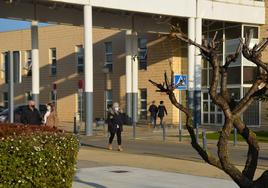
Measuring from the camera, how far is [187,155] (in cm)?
1895

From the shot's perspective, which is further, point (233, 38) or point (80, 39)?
point (80, 39)

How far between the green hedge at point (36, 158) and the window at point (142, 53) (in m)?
35.6

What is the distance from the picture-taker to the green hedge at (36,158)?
7.07m

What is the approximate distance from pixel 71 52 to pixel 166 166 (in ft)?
121

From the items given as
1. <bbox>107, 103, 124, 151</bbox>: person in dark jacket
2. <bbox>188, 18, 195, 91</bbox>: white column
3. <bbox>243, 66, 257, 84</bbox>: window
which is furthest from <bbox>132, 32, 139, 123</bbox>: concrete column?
<bbox>107, 103, 124, 151</bbox>: person in dark jacket

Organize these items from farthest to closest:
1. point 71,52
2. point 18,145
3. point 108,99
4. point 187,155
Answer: point 71,52 → point 108,99 → point 187,155 → point 18,145

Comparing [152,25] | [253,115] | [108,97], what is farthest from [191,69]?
[108,97]

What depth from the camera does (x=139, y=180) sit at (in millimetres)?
12141

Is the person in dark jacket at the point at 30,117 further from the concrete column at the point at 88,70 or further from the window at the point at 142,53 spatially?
the window at the point at 142,53

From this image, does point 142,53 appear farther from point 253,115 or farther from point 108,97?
point 253,115

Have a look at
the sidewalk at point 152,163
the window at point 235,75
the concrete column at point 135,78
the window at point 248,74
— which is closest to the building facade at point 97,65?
the concrete column at point 135,78

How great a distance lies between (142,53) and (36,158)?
3686 centimetres

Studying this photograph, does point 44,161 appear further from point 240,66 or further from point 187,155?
point 240,66

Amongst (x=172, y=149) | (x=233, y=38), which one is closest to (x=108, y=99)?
(x=233, y=38)
